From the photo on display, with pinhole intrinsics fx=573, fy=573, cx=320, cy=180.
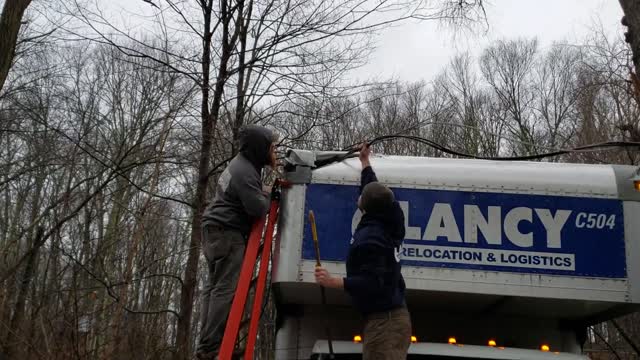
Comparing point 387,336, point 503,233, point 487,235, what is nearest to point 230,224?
point 387,336

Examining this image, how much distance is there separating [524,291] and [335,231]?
4.28ft

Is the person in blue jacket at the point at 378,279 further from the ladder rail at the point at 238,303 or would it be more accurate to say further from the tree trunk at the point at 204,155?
the tree trunk at the point at 204,155

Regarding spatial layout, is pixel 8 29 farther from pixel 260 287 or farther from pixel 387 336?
pixel 387 336

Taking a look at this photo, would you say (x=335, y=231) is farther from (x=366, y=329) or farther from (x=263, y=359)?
(x=263, y=359)

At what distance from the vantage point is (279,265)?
388cm

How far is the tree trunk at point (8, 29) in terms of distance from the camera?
22.3 feet

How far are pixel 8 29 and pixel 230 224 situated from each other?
4588 millimetres

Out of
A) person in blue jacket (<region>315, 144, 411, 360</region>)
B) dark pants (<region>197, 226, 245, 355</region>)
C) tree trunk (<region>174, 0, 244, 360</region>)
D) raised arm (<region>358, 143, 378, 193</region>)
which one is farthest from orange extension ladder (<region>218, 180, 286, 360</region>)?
tree trunk (<region>174, 0, 244, 360</region>)

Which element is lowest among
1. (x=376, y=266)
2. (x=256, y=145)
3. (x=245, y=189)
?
(x=376, y=266)

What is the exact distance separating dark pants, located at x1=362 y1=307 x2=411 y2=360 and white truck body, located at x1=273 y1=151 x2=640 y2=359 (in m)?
0.37

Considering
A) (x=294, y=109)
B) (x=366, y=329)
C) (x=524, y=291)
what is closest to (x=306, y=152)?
(x=366, y=329)

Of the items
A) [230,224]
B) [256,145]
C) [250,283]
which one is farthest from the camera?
[256,145]

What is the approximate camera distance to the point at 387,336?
340 centimetres

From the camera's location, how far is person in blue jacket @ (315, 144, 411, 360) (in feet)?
11.2
